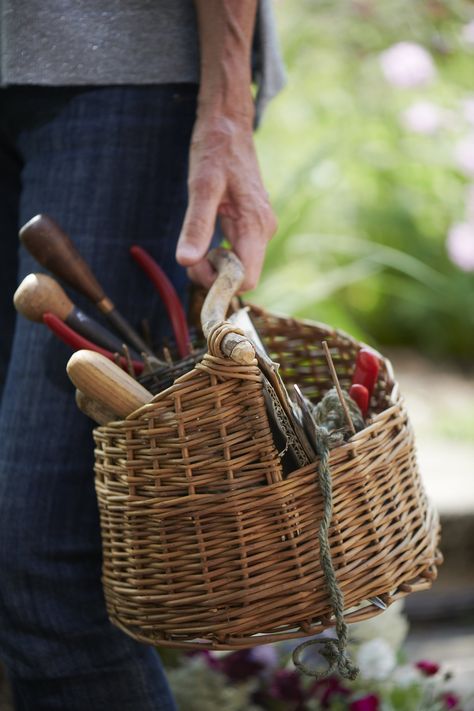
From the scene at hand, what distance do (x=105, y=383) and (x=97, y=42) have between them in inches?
18.0

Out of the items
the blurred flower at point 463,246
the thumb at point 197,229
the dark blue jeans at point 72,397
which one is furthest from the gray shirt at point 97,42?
the blurred flower at point 463,246

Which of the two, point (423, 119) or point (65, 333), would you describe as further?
point (423, 119)

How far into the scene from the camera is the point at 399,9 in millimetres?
3621

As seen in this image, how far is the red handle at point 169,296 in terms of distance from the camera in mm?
1104

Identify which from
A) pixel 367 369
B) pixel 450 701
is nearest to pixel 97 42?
pixel 367 369

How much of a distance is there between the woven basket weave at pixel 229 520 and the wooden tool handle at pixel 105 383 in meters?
0.02

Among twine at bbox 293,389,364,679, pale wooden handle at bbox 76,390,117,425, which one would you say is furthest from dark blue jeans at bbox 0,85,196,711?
twine at bbox 293,389,364,679

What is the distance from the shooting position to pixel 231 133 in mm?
1093

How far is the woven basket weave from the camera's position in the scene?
0.87 m

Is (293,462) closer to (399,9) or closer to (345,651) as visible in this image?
(345,651)

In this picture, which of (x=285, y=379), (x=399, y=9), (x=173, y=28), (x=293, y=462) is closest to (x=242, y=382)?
(x=293, y=462)

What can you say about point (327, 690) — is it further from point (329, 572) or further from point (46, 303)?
point (46, 303)

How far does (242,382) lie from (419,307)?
235cm

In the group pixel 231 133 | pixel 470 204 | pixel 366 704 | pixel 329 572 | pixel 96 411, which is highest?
pixel 231 133
